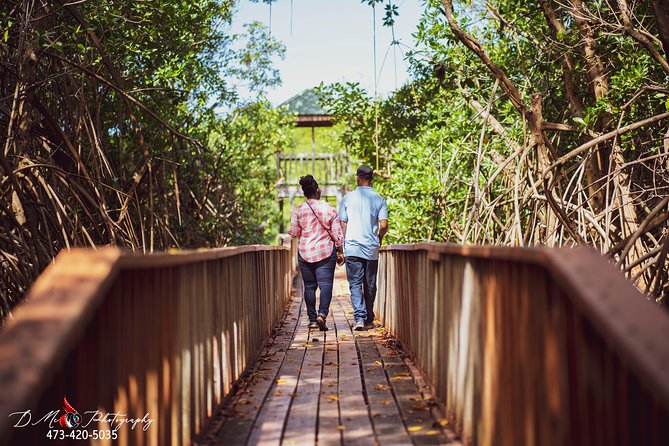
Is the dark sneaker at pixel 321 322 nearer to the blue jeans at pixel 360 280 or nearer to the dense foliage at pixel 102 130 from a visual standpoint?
the blue jeans at pixel 360 280

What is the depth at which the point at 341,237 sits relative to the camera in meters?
9.14

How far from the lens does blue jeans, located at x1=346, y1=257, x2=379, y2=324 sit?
29.8 feet

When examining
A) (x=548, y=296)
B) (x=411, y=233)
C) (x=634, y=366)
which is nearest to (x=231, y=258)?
(x=548, y=296)

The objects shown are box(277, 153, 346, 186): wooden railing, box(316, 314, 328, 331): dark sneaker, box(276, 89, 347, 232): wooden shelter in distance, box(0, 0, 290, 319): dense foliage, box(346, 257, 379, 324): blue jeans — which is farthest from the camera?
box(277, 153, 346, 186): wooden railing

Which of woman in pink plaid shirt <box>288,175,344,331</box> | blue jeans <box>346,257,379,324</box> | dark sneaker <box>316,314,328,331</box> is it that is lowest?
dark sneaker <box>316,314,328,331</box>

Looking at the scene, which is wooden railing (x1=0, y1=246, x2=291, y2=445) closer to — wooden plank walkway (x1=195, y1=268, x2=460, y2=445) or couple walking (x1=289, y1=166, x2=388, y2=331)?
wooden plank walkway (x1=195, y1=268, x2=460, y2=445)

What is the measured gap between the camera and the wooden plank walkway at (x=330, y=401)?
424 cm

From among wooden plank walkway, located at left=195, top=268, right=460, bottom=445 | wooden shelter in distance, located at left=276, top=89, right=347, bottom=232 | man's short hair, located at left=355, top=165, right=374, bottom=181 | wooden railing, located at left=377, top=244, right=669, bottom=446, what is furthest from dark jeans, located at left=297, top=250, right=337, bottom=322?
wooden shelter in distance, located at left=276, top=89, right=347, bottom=232

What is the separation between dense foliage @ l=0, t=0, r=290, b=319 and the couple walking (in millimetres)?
1204

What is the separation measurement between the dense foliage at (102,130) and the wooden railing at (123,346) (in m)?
2.79

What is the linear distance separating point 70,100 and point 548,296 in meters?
7.82

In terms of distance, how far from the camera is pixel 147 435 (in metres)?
3.26

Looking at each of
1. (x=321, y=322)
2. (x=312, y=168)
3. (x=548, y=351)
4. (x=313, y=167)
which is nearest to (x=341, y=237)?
(x=321, y=322)

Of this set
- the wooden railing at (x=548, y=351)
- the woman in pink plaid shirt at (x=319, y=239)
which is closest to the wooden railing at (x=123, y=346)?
the wooden railing at (x=548, y=351)
